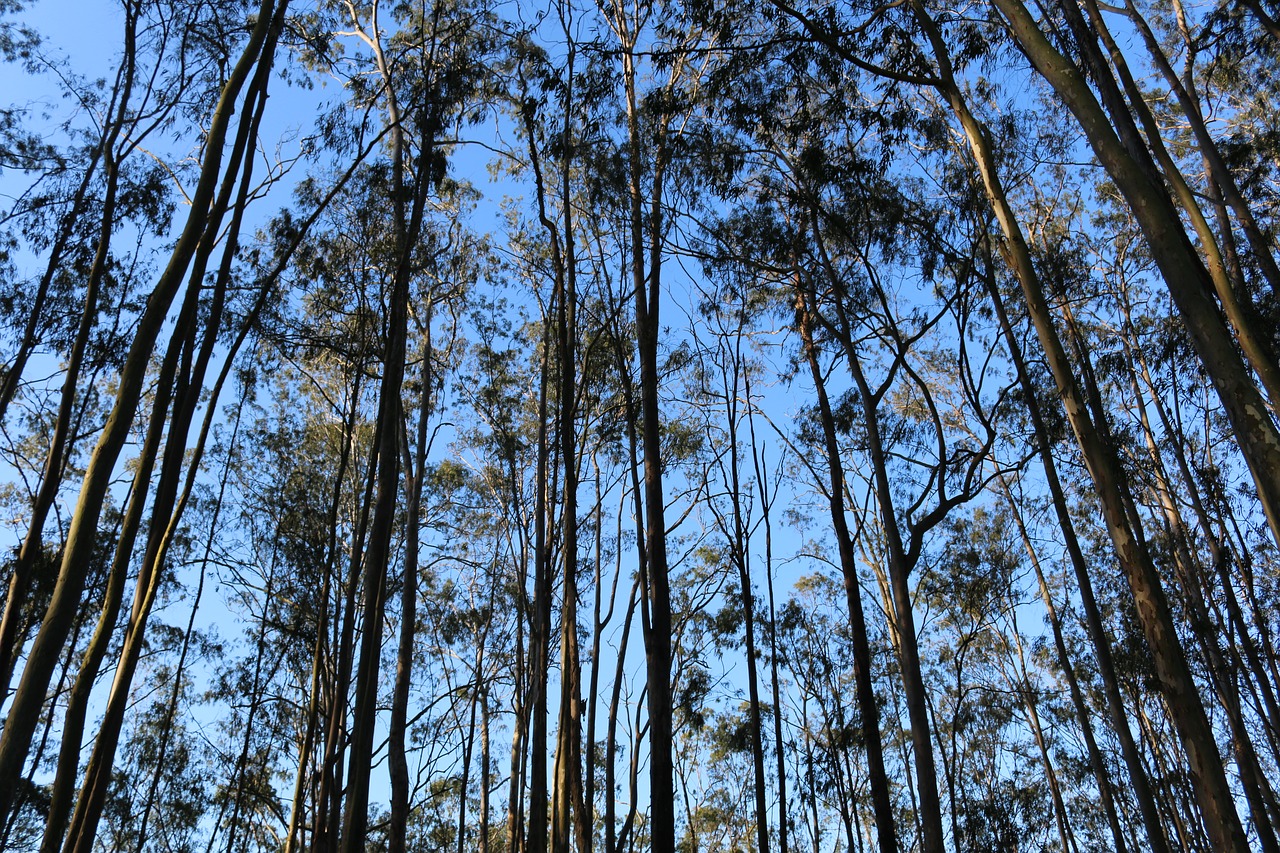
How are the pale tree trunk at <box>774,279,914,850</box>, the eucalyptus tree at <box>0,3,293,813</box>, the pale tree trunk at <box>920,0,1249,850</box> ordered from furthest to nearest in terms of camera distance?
1. the pale tree trunk at <box>774,279,914,850</box>
2. the pale tree trunk at <box>920,0,1249,850</box>
3. the eucalyptus tree at <box>0,3,293,813</box>

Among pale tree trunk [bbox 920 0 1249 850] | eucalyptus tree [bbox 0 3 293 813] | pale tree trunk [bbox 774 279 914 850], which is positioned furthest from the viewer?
pale tree trunk [bbox 774 279 914 850]

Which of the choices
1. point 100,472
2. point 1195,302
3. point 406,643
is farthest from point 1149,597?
point 406,643

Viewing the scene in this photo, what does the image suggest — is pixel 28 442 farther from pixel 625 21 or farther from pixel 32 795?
pixel 625 21

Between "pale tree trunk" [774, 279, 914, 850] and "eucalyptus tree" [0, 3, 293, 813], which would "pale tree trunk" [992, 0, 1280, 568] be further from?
"eucalyptus tree" [0, 3, 293, 813]

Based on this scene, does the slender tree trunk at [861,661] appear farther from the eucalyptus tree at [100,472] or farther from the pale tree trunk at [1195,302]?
the eucalyptus tree at [100,472]

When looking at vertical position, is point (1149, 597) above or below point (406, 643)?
below

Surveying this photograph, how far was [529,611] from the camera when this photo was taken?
9.55 meters

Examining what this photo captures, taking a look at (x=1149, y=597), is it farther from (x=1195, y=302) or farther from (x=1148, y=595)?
(x=1195, y=302)

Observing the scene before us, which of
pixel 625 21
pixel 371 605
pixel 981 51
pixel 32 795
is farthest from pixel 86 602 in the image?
pixel 981 51

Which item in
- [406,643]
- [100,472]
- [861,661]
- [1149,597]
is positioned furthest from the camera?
[406,643]

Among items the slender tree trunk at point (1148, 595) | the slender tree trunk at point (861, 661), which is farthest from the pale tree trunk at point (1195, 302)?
the slender tree trunk at point (861, 661)

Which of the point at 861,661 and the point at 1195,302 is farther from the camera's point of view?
the point at 861,661

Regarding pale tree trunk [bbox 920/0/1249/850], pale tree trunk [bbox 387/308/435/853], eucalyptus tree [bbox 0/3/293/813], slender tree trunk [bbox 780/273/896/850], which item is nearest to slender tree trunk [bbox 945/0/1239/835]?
pale tree trunk [bbox 920/0/1249/850]

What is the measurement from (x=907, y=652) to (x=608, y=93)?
5.03 m
